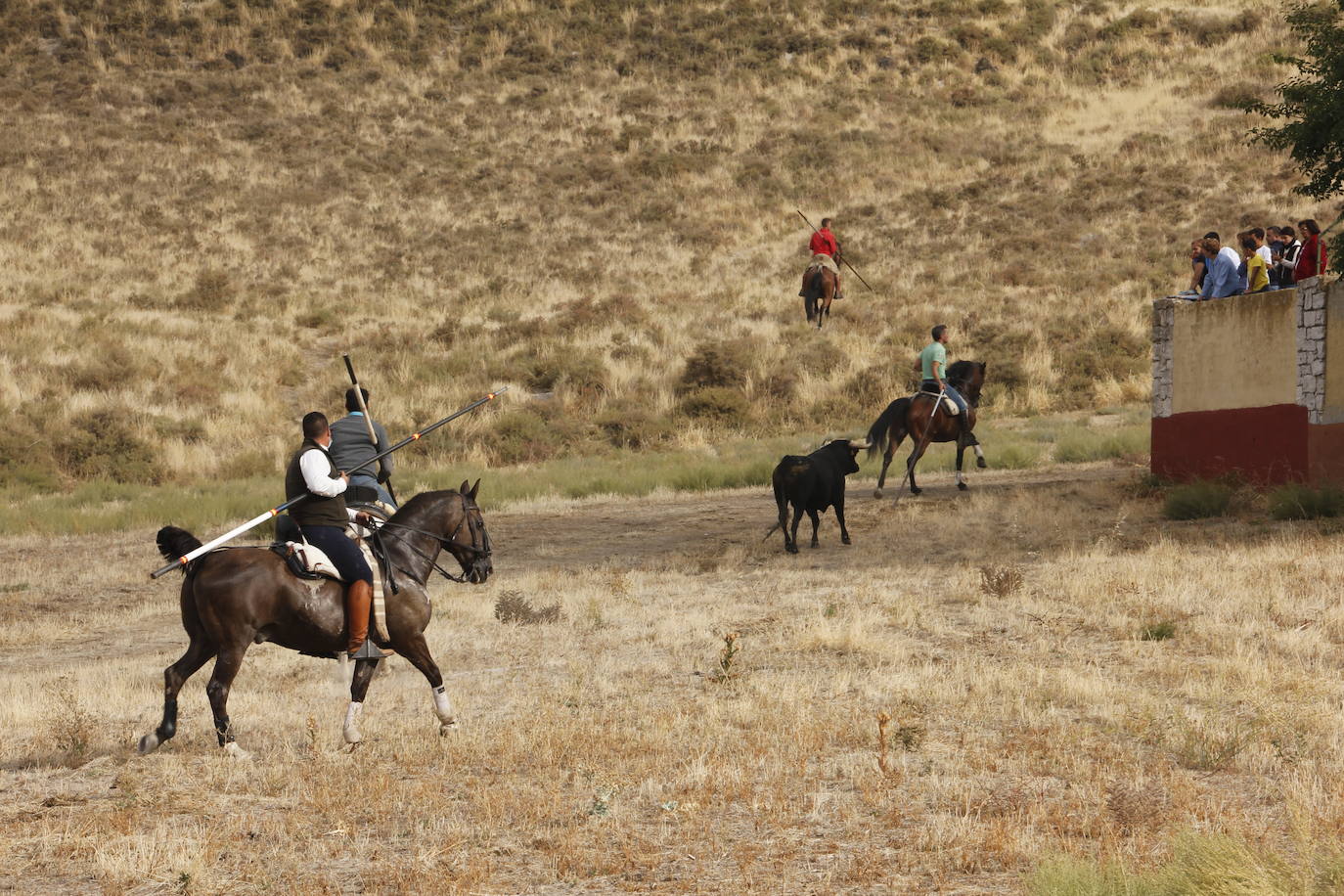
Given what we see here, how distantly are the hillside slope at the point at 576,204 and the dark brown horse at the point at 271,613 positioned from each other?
60.4ft

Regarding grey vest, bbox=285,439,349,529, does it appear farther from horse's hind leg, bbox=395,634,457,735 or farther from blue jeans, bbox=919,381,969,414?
blue jeans, bbox=919,381,969,414

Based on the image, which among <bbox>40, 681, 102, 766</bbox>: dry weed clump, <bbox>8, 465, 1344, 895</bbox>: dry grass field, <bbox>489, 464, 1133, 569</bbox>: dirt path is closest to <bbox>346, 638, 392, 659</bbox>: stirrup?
<bbox>8, 465, 1344, 895</bbox>: dry grass field

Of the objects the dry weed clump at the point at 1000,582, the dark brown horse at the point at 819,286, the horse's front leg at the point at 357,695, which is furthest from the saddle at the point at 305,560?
the dark brown horse at the point at 819,286

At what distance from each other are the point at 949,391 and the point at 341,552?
13.1 metres

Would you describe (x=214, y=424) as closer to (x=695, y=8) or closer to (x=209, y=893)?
(x=209, y=893)

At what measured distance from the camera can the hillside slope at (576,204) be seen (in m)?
31.7

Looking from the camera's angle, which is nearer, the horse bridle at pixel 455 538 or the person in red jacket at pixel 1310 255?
the horse bridle at pixel 455 538

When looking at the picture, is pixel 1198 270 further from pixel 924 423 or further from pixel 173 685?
pixel 173 685

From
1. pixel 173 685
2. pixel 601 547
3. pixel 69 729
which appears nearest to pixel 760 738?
pixel 173 685

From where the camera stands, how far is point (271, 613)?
957cm

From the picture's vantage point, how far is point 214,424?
29.7 m

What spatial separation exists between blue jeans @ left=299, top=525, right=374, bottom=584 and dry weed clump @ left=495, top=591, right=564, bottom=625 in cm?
477

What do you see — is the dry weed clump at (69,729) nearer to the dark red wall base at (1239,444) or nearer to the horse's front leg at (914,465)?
the horse's front leg at (914,465)

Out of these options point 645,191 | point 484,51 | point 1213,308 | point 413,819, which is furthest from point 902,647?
point 484,51
